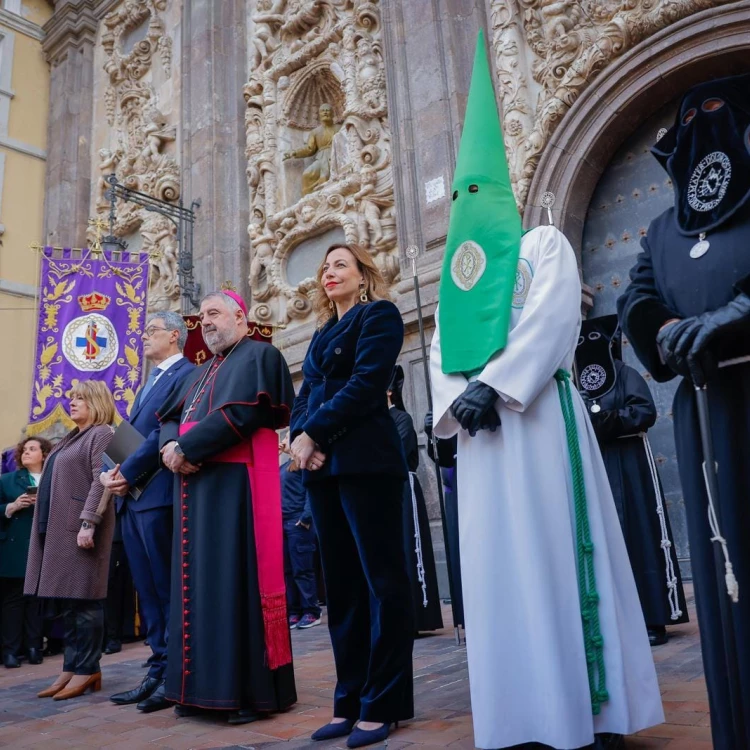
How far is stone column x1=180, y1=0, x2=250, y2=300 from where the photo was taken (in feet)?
39.7

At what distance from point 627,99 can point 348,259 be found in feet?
17.0

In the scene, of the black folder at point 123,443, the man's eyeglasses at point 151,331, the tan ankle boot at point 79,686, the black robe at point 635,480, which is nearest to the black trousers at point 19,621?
the tan ankle boot at point 79,686

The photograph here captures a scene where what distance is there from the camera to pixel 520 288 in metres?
2.83

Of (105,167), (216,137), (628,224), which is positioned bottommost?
(628,224)

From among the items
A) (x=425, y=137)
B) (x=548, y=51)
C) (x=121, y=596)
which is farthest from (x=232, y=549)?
(x=425, y=137)

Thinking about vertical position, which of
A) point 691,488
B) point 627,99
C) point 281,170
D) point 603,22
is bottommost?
point 691,488

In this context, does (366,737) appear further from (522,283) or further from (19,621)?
(19,621)

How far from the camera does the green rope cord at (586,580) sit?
2424mm

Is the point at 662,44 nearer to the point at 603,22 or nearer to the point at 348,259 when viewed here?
the point at 603,22

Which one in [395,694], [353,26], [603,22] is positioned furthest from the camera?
[353,26]

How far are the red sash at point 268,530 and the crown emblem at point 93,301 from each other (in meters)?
6.85

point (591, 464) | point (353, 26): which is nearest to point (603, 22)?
point (353, 26)

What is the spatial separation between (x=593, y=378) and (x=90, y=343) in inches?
268

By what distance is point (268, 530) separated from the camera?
3732 millimetres
